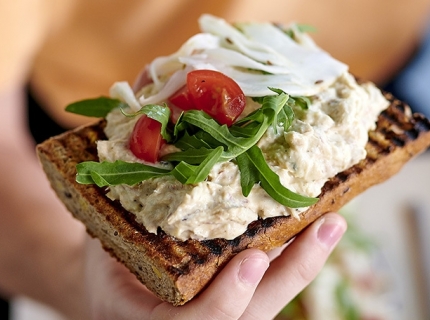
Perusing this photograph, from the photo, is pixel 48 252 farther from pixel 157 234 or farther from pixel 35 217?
pixel 157 234

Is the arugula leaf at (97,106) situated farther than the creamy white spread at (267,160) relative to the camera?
Yes

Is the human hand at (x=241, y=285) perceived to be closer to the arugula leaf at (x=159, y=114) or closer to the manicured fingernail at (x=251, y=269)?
the manicured fingernail at (x=251, y=269)

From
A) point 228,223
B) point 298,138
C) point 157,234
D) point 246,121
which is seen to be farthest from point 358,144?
point 157,234

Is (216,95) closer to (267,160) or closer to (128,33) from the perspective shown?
(267,160)

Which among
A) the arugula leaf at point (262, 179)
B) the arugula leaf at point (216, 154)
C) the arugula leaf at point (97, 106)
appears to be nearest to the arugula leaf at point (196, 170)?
the arugula leaf at point (216, 154)

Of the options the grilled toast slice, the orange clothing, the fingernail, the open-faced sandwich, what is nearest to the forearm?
the orange clothing

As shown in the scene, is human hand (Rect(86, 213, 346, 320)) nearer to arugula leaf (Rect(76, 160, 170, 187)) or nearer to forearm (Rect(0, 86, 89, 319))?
arugula leaf (Rect(76, 160, 170, 187))
